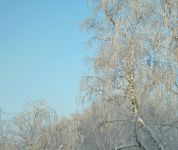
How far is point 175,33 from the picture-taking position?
1029 centimetres

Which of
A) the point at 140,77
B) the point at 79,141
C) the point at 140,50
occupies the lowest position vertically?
the point at 79,141

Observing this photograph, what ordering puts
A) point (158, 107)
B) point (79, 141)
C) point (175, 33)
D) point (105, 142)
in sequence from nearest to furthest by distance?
point (175, 33)
point (158, 107)
point (105, 142)
point (79, 141)

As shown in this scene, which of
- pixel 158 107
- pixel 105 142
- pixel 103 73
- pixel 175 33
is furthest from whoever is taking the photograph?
Result: pixel 105 142

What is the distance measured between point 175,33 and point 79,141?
12657mm

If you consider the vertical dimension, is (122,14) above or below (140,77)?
above

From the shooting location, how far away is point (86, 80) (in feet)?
42.5

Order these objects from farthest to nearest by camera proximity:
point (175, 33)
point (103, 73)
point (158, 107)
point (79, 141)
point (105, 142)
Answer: point (79, 141)
point (105, 142)
point (103, 73)
point (158, 107)
point (175, 33)

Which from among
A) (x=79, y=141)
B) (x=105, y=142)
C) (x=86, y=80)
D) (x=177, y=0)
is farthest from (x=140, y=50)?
(x=79, y=141)

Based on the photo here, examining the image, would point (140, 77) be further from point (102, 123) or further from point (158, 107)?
point (102, 123)

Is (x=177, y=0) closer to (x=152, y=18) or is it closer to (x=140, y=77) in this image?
(x=152, y=18)

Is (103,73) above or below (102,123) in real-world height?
above

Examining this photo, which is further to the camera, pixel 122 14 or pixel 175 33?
pixel 122 14

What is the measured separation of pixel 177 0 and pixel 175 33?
0.95 metres

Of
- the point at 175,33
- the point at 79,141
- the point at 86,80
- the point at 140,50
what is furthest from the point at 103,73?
the point at 79,141
